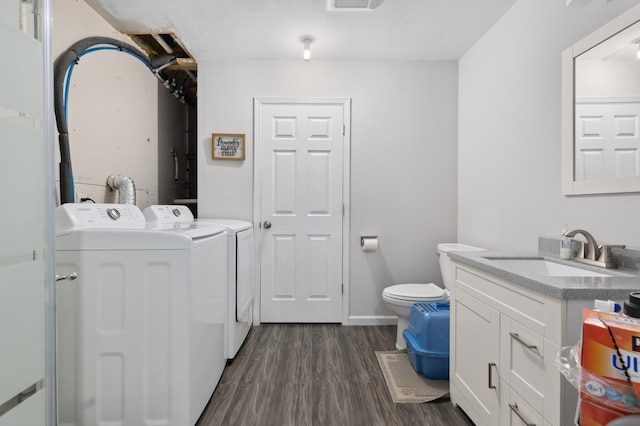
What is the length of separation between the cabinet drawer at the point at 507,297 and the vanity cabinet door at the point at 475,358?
42 millimetres

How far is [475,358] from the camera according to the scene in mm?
1371

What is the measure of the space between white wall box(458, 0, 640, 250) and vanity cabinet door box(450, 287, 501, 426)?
2.07ft

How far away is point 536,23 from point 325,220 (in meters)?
1.93

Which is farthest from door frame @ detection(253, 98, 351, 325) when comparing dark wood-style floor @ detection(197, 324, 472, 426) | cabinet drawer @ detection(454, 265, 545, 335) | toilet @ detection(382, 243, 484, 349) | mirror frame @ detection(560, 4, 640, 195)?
mirror frame @ detection(560, 4, 640, 195)

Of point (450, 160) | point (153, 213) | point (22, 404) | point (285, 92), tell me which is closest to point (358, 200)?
point (450, 160)

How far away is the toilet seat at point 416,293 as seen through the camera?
2.12 meters

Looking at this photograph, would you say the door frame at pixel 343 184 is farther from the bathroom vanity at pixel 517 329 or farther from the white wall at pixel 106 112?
the bathroom vanity at pixel 517 329

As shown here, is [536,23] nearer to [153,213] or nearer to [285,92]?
[285,92]

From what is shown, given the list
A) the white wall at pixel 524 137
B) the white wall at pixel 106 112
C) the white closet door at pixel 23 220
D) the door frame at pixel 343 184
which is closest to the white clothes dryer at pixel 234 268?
the door frame at pixel 343 184

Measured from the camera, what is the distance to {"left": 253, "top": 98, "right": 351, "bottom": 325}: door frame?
105 inches

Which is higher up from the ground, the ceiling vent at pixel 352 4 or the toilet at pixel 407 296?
the ceiling vent at pixel 352 4

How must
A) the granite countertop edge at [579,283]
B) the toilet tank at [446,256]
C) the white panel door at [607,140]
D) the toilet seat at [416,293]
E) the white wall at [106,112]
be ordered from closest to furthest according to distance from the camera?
the granite countertop edge at [579,283] < the white panel door at [607,140] < the white wall at [106,112] < the toilet seat at [416,293] < the toilet tank at [446,256]

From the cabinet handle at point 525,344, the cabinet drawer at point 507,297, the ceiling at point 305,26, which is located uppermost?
the ceiling at point 305,26

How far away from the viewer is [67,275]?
1251mm
